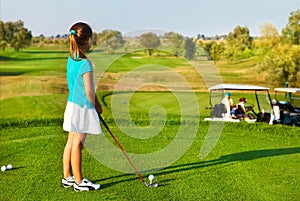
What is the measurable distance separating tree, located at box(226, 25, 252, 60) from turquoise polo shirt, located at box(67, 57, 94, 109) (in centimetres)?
2316

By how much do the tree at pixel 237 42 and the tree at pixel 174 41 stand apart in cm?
1845

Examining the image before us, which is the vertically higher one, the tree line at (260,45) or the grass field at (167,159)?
the tree line at (260,45)

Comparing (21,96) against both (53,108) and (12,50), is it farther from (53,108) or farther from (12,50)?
(12,50)

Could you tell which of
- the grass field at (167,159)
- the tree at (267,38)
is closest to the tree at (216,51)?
the tree at (267,38)

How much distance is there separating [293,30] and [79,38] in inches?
947

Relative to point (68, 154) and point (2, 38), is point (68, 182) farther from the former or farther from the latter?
point (2, 38)

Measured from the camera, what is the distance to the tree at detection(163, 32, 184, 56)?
7.30 meters

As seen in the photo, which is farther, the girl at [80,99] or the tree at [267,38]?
the tree at [267,38]

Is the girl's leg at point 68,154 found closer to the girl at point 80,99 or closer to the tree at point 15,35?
the girl at point 80,99

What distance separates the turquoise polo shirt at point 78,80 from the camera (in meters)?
4.33

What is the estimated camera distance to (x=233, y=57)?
2677cm

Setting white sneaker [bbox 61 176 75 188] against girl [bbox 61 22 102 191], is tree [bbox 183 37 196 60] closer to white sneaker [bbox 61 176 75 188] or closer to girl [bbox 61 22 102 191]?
girl [bbox 61 22 102 191]

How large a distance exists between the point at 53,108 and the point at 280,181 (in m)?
14.0

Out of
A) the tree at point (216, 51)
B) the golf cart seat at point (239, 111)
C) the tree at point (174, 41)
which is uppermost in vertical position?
the tree at point (174, 41)
